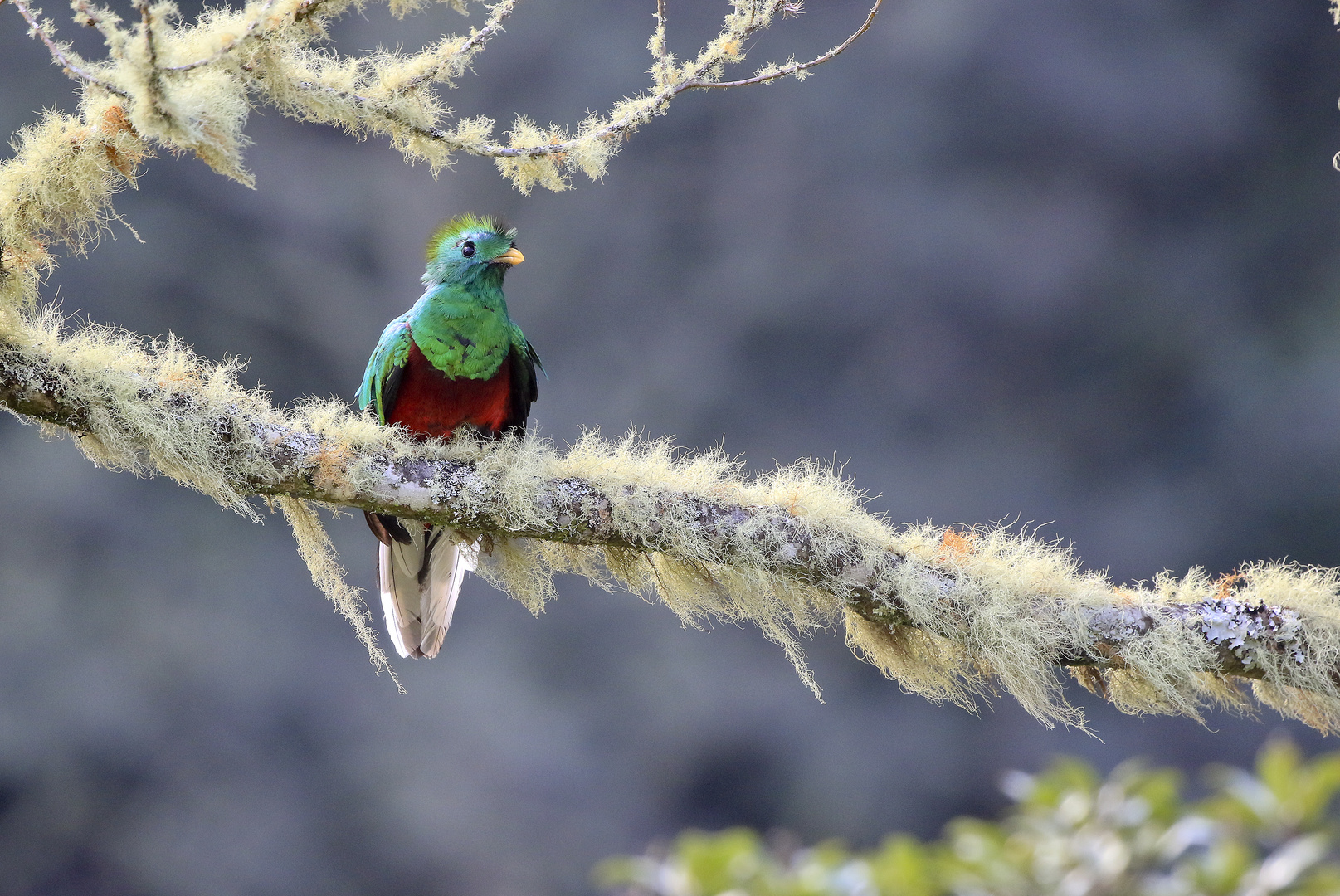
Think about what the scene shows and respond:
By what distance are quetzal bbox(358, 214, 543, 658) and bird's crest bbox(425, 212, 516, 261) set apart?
0.09 metres

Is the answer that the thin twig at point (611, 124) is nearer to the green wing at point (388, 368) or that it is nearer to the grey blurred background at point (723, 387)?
the green wing at point (388, 368)

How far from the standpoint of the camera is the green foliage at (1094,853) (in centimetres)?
79

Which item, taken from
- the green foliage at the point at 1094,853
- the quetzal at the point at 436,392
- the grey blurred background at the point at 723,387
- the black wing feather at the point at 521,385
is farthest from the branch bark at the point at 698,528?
the grey blurred background at the point at 723,387

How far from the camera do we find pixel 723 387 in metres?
7.33

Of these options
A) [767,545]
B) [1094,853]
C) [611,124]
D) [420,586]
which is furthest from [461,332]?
[1094,853]

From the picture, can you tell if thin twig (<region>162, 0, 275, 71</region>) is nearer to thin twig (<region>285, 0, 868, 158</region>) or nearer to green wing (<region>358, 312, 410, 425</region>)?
thin twig (<region>285, 0, 868, 158</region>)

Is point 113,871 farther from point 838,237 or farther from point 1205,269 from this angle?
point 1205,269

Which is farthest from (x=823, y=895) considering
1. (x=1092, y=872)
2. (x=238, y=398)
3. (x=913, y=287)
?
(x=913, y=287)

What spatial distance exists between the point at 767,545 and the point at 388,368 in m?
1.26

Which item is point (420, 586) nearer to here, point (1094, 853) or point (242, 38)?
point (242, 38)

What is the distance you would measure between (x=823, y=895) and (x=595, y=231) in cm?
707

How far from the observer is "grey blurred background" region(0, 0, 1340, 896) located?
6.58 metres

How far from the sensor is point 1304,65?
706cm

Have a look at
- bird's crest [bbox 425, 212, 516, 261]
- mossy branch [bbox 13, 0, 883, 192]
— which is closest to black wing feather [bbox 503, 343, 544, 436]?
bird's crest [bbox 425, 212, 516, 261]
